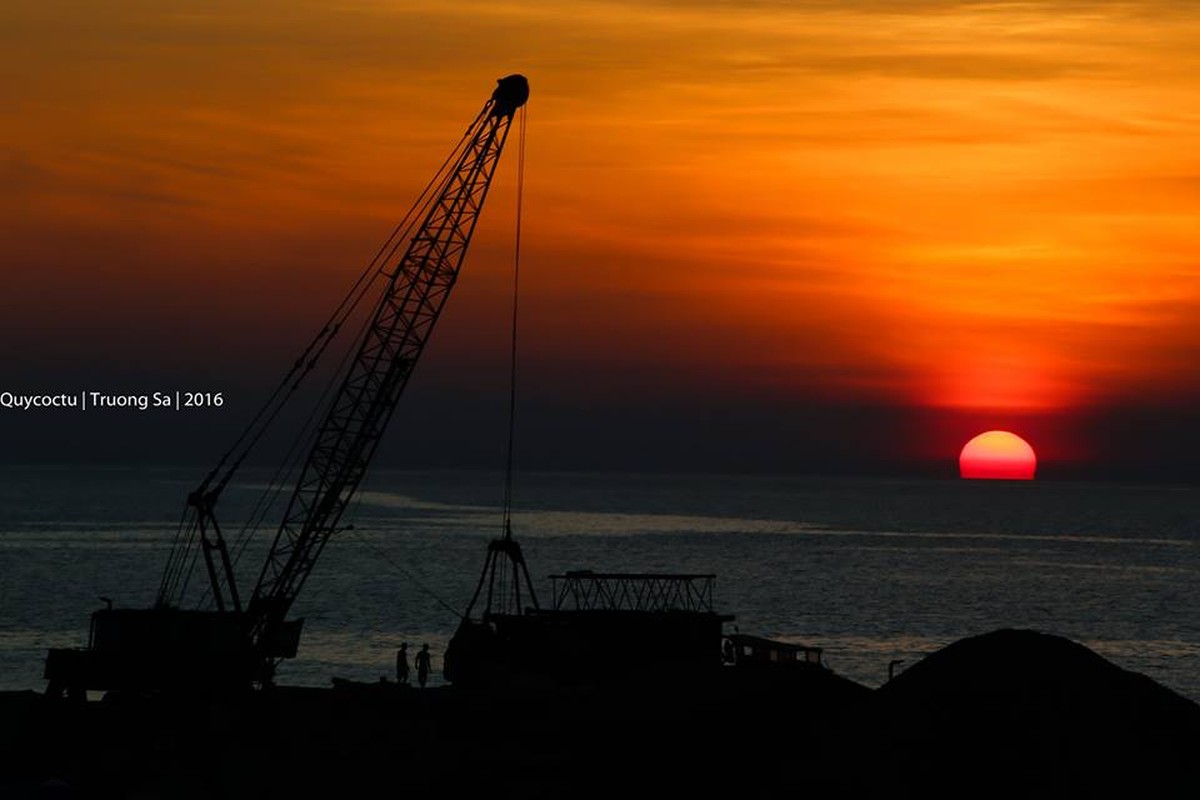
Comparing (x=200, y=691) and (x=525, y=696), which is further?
(x=200, y=691)

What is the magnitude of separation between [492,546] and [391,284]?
1411 cm

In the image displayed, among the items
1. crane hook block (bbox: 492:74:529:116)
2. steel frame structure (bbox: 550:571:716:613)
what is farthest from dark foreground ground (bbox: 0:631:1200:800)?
crane hook block (bbox: 492:74:529:116)

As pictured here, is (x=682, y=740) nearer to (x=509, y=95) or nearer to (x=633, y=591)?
(x=509, y=95)

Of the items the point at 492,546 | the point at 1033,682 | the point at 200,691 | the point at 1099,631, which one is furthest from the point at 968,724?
the point at 1099,631

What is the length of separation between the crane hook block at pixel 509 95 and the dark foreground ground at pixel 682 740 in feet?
107

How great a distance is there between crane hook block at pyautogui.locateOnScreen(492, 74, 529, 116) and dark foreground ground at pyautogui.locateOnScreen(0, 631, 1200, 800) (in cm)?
3253

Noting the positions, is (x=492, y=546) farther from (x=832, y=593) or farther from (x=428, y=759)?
(x=832, y=593)

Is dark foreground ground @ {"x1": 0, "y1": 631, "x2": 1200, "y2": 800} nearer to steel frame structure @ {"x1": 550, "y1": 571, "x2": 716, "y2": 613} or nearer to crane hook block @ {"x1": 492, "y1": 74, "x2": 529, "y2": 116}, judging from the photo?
steel frame structure @ {"x1": 550, "y1": 571, "x2": 716, "y2": 613}

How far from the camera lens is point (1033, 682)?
49625mm

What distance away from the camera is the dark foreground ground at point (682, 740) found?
154ft

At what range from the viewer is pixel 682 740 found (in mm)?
56312

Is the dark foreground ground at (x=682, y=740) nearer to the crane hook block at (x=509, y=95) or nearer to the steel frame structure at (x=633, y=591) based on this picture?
the steel frame structure at (x=633, y=591)

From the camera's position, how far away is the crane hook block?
301ft

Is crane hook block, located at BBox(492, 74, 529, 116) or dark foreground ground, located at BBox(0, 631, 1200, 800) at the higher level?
crane hook block, located at BBox(492, 74, 529, 116)
